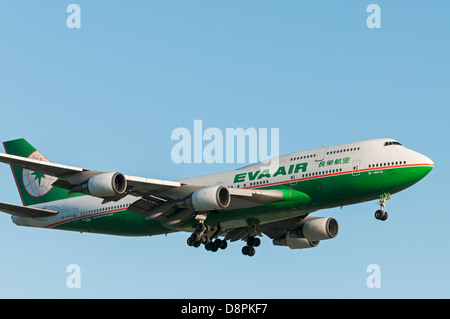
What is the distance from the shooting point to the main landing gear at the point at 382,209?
4947 cm

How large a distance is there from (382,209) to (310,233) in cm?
1022

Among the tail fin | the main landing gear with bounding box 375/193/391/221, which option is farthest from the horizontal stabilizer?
the main landing gear with bounding box 375/193/391/221

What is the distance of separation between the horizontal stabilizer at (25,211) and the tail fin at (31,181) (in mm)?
1624

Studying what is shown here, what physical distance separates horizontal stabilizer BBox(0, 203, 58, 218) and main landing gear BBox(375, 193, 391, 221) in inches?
961

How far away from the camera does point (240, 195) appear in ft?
167

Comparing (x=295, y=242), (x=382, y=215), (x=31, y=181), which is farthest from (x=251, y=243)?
(x=31, y=181)

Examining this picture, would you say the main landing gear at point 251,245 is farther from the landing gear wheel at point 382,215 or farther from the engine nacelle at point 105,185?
the engine nacelle at point 105,185

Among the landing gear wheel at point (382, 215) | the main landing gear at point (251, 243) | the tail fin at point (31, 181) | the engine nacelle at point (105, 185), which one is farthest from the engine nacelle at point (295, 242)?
the tail fin at point (31, 181)

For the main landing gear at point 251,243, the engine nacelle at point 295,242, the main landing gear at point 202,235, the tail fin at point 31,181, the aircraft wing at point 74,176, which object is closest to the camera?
the aircraft wing at point 74,176

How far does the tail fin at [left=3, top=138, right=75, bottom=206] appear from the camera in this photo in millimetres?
62031

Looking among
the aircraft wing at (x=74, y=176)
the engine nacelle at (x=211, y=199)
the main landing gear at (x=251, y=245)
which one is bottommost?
the main landing gear at (x=251, y=245)

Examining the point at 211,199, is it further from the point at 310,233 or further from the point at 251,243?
the point at 310,233

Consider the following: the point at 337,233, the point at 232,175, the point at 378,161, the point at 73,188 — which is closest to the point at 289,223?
the point at 337,233

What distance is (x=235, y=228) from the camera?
58.6 metres
